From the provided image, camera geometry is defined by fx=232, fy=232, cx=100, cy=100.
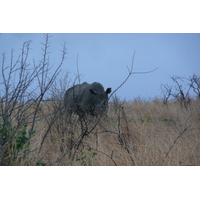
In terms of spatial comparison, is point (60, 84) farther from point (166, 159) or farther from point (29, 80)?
point (166, 159)

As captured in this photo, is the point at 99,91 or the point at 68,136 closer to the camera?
the point at 68,136

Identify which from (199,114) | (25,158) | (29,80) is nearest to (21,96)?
(29,80)

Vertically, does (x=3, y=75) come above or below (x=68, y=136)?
above

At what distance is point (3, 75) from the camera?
227 cm

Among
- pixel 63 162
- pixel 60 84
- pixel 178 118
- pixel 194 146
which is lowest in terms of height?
pixel 63 162

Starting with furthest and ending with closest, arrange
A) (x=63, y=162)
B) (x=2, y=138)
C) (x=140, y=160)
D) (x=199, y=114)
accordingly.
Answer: (x=199, y=114) < (x=63, y=162) < (x=140, y=160) < (x=2, y=138)

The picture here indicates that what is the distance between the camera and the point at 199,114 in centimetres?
571

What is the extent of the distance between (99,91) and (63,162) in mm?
4447

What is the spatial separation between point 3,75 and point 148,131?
9.65ft

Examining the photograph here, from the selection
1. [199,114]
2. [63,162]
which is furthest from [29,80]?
[199,114]

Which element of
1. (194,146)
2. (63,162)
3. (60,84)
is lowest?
(63,162)

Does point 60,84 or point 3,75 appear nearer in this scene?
point 3,75

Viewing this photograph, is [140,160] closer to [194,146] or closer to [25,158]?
[194,146]

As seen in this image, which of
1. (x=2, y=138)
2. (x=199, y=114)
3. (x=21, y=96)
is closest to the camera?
(x=2, y=138)
